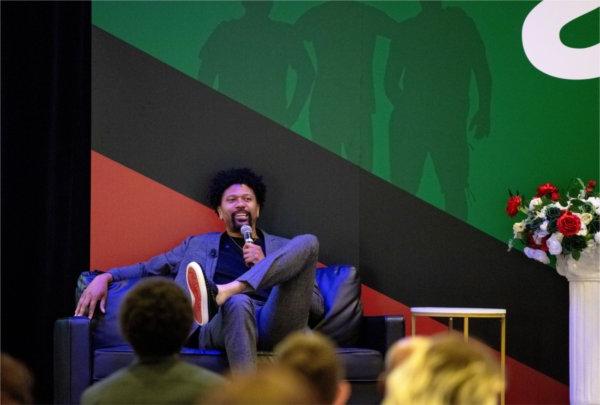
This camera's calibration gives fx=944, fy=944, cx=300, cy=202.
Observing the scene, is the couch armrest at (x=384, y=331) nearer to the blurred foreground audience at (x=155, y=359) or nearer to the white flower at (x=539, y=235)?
the white flower at (x=539, y=235)

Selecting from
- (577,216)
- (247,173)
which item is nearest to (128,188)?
(247,173)

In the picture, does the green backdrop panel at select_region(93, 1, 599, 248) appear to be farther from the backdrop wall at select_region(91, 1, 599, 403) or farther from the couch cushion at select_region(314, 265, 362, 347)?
the couch cushion at select_region(314, 265, 362, 347)

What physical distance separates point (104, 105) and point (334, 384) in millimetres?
3691

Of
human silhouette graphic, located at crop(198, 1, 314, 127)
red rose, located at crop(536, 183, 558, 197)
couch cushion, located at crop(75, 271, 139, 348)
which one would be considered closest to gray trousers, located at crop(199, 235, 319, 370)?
couch cushion, located at crop(75, 271, 139, 348)

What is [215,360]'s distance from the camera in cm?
408

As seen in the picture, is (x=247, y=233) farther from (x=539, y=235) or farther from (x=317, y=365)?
(x=317, y=365)

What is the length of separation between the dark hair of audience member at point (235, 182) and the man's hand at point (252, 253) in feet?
1.64

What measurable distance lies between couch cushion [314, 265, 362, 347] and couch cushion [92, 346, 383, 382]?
0.99 feet

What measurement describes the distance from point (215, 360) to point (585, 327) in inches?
73.8

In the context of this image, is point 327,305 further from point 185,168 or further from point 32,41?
point 32,41

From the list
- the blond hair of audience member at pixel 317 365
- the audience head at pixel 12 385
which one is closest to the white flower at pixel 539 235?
the blond hair of audience member at pixel 317 365

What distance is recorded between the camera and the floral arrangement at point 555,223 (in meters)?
4.58

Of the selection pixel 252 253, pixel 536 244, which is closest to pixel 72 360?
pixel 252 253

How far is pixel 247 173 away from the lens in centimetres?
491
